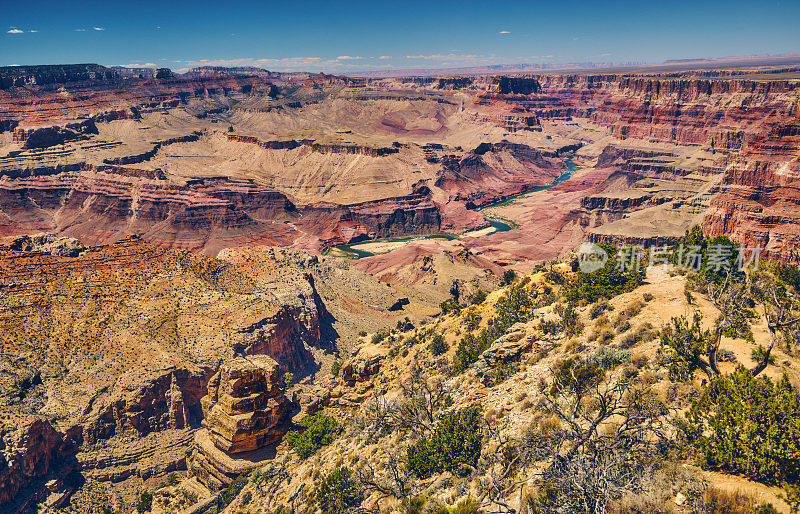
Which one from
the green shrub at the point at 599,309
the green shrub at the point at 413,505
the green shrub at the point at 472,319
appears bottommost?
the green shrub at the point at 472,319

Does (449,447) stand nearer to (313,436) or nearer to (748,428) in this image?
(748,428)

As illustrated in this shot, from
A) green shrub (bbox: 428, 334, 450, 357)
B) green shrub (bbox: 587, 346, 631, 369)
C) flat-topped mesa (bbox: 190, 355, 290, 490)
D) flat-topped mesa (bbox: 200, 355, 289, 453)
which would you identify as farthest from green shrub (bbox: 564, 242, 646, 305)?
flat-topped mesa (bbox: 190, 355, 290, 490)

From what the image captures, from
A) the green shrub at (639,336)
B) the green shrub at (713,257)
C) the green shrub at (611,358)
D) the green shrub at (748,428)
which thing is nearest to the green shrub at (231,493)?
the green shrub at (611,358)

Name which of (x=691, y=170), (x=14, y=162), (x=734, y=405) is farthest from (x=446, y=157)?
(x=734, y=405)

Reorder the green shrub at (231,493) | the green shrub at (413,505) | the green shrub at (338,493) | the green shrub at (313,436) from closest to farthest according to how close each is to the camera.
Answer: the green shrub at (413,505) < the green shrub at (338,493) < the green shrub at (231,493) < the green shrub at (313,436)

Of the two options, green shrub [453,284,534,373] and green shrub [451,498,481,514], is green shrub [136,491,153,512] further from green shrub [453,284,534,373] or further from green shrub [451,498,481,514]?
green shrub [451,498,481,514]

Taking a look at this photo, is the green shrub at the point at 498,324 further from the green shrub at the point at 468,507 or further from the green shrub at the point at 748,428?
the green shrub at the point at 748,428

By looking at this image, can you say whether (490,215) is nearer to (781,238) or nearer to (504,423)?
(781,238)

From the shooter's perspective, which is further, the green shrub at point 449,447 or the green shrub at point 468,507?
the green shrub at point 449,447

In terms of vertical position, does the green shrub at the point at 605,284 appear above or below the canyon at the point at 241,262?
above
